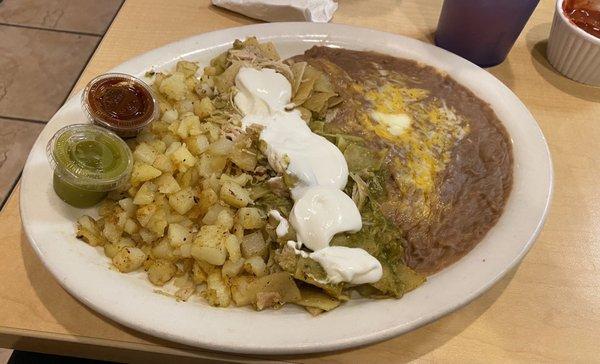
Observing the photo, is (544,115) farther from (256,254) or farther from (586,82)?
(256,254)

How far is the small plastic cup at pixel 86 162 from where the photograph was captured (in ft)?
5.03

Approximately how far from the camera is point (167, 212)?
1594mm

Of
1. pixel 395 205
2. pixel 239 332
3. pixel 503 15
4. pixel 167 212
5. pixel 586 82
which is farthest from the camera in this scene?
pixel 586 82

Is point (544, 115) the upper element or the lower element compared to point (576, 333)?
upper

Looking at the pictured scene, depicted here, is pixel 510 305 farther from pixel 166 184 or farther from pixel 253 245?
pixel 166 184

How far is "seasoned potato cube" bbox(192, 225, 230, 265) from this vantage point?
1476mm

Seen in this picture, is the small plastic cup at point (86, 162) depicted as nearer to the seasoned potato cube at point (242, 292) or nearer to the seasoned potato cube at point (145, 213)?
the seasoned potato cube at point (145, 213)

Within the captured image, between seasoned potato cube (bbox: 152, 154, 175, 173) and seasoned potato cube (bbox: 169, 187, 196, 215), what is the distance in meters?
0.08

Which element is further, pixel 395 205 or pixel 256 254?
pixel 395 205

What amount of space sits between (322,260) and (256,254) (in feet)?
0.69

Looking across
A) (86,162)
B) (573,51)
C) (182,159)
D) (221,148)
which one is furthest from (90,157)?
(573,51)

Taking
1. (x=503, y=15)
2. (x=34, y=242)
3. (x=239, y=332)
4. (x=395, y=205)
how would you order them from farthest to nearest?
(x=503, y=15), (x=395, y=205), (x=34, y=242), (x=239, y=332)

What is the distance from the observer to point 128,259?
1.53m

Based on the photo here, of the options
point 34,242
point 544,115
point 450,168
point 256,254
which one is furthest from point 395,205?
point 34,242
